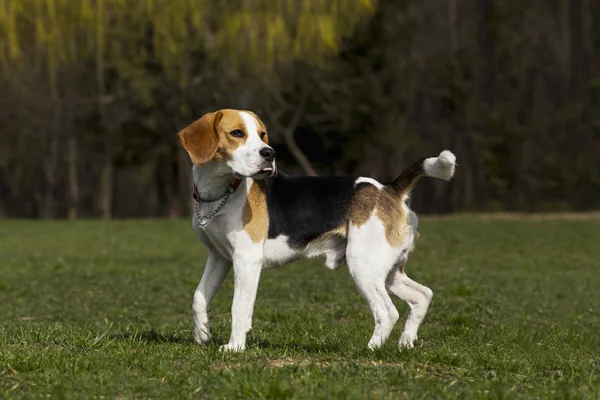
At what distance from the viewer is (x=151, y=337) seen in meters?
8.27

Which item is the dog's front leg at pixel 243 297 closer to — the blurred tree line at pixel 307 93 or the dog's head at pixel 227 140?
the dog's head at pixel 227 140

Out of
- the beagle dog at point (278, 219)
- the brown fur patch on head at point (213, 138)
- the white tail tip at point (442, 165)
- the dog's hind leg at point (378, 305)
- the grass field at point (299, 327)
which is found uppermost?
the brown fur patch on head at point (213, 138)

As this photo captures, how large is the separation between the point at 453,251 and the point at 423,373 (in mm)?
17261

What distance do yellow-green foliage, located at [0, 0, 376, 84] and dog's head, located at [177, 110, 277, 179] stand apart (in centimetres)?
2769

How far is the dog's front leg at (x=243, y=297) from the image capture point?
7.29 metres

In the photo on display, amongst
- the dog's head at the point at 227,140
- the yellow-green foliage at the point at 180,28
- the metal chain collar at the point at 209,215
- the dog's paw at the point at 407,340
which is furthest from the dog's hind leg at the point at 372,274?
the yellow-green foliage at the point at 180,28

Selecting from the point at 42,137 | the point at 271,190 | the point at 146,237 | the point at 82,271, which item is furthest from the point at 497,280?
the point at 42,137

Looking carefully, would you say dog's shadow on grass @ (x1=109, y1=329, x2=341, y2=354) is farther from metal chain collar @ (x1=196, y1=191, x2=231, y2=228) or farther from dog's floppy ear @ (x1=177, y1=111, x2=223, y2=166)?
dog's floppy ear @ (x1=177, y1=111, x2=223, y2=166)

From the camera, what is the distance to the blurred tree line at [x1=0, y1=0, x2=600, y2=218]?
115ft

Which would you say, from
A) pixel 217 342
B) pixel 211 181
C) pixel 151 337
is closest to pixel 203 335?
pixel 217 342

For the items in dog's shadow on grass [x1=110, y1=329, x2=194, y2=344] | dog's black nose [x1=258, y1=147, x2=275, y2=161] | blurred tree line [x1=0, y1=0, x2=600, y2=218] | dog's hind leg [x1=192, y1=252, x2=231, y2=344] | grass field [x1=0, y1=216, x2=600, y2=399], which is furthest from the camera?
blurred tree line [x1=0, y1=0, x2=600, y2=218]

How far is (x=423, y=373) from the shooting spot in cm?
623

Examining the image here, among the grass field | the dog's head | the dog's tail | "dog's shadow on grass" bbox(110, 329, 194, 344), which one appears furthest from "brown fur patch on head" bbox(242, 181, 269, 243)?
"dog's shadow on grass" bbox(110, 329, 194, 344)

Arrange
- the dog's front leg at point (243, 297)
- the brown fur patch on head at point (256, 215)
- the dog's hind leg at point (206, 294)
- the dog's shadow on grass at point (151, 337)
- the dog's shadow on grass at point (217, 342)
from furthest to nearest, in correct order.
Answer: the dog's shadow on grass at point (151, 337) → the dog's hind leg at point (206, 294) → the dog's shadow on grass at point (217, 342) → the brown fur patch on head at point (256, 215) → the dog's front leg at point (243, 297)
